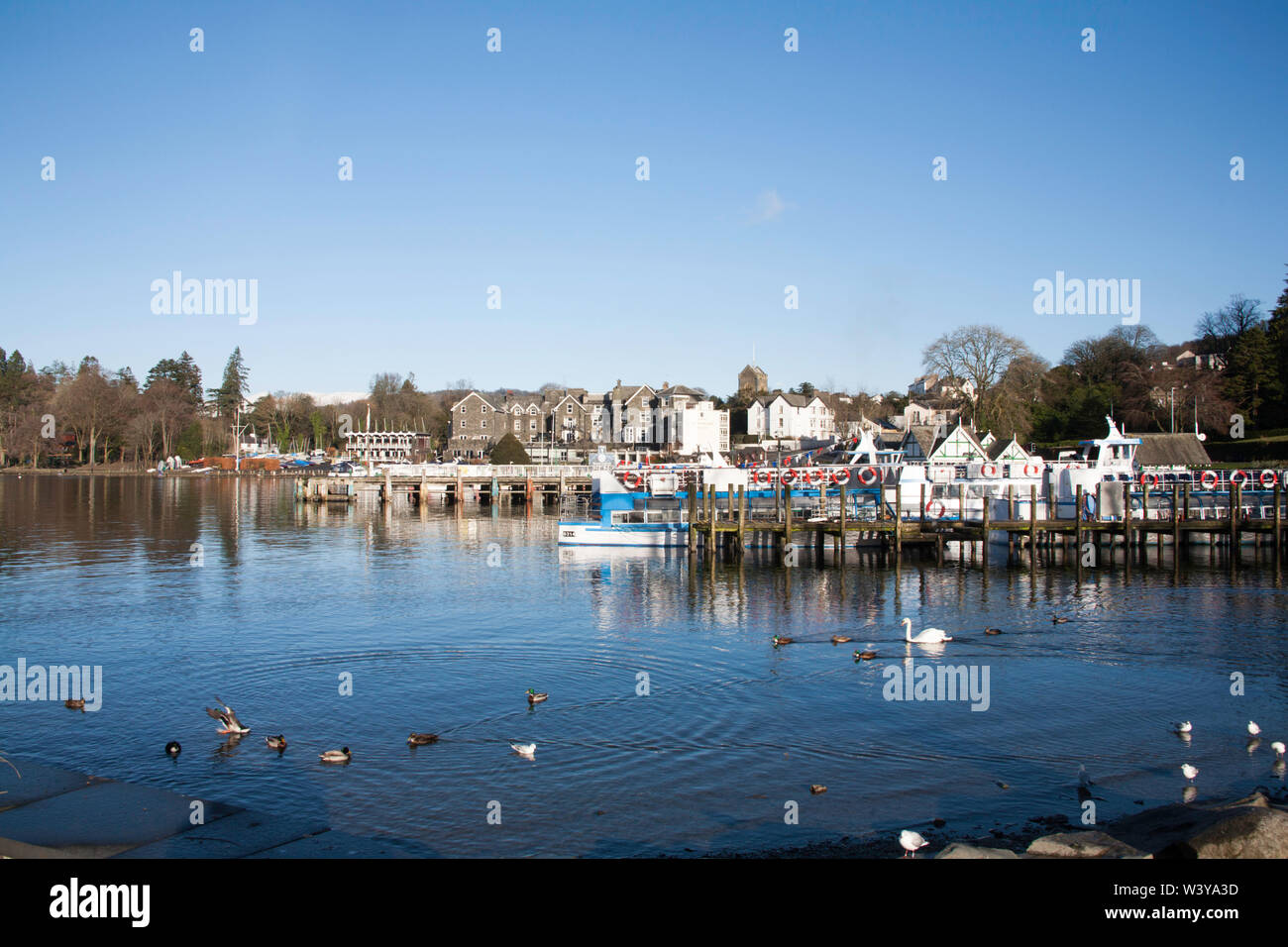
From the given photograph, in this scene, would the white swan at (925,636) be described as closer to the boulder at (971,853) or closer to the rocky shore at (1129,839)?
the rocky shore at (1129,839)

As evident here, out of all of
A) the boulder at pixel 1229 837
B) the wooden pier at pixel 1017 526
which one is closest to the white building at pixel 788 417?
the wooden pier at pixel 1017 526

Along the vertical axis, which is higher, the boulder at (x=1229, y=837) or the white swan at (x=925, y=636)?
the boulder at (x=1229, y=837)

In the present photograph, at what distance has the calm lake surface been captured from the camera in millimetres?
15094

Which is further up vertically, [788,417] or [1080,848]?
[788,417]

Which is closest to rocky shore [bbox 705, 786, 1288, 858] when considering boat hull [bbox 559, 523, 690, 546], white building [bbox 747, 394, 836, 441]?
boat hull [bbox 559, 523, 690, 546]

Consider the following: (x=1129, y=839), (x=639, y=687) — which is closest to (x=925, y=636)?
(x=639, y=687)

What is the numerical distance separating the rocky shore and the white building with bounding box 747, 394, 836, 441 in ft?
389

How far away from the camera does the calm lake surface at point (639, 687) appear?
1509 centimetres

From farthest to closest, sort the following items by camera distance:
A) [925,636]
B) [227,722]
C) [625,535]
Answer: [625,535]
[925,636]
[227,722]

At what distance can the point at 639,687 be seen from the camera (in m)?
22.3

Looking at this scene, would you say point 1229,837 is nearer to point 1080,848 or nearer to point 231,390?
point 1080,848

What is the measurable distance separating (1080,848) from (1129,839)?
2.50 metres
